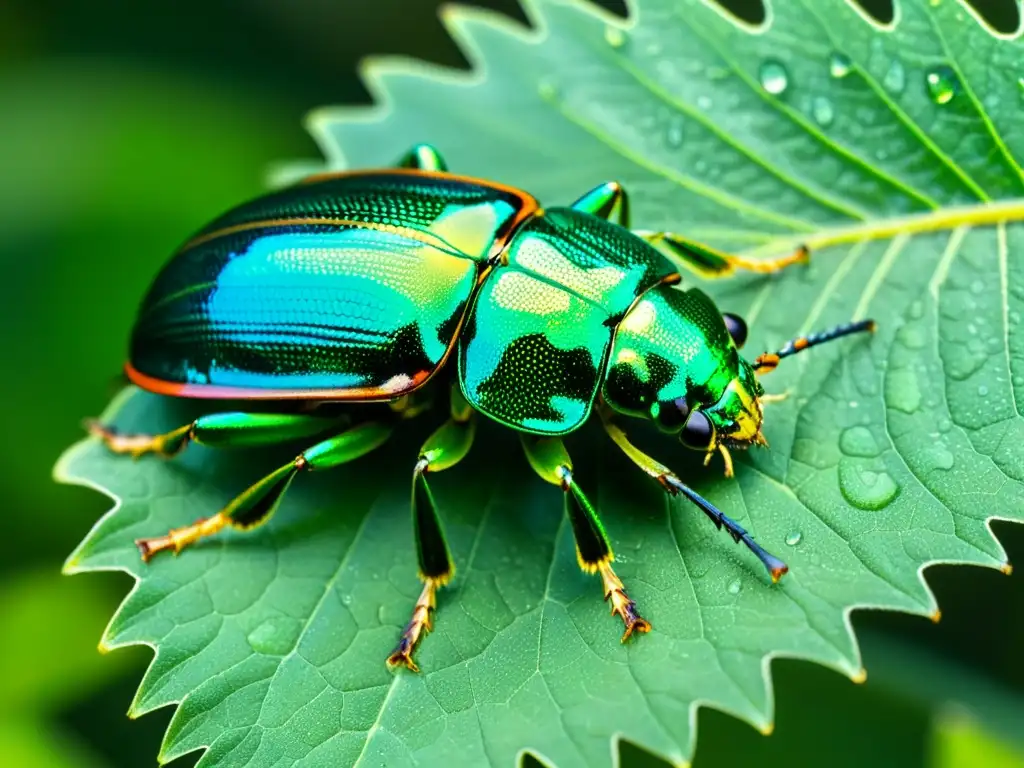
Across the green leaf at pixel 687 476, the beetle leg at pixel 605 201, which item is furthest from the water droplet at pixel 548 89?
the beetle leg at pixel 605 201

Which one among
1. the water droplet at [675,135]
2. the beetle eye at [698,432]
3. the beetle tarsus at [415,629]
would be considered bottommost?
the beetle tarsus at [415,629]

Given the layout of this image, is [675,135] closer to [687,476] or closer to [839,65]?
[839,65]

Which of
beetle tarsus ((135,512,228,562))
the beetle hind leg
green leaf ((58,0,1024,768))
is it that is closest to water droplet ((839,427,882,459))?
green leaf ((58,0,1024,768))

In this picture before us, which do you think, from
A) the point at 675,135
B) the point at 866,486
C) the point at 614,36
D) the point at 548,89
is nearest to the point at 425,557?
the point at 866,486

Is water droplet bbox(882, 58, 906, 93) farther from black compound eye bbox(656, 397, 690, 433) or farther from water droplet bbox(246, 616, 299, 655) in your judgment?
water droplet bbox(246, 616, 299, 655)

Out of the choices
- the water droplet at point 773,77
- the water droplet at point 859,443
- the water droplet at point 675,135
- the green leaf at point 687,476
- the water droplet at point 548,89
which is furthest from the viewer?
the water droplet at point 548,89

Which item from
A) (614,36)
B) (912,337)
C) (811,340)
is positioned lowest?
(811,340)

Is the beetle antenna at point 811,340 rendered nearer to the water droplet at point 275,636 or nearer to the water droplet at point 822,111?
the water droplet at point 822,111
